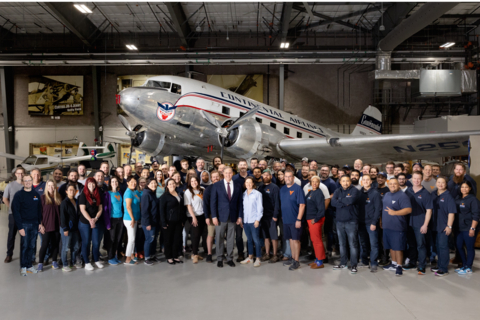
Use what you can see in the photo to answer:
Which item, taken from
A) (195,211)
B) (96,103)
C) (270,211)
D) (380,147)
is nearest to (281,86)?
(380,147)

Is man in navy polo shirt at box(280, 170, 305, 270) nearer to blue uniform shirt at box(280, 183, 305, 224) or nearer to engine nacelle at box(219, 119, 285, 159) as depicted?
blue uniform shirt at box(280, 183, 305, 224)

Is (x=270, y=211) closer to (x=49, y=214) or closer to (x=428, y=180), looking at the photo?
(x=428, y=180)

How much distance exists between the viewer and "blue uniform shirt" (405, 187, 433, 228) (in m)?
5.45

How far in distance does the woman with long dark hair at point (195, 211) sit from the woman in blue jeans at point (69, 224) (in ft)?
6.21

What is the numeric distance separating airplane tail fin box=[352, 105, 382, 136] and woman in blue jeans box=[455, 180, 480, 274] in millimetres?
11732

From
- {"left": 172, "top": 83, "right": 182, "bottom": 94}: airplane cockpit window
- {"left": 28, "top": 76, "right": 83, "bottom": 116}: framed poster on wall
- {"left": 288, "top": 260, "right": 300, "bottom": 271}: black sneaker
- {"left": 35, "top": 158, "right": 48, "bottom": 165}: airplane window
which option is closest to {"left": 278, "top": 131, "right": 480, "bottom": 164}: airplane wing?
{"left": 172, "top": 83, "right": 182, "bottom": 94}: airplane cockpit window

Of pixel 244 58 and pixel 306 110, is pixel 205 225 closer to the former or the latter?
pixel 244 58

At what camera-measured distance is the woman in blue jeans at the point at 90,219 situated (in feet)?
17.9

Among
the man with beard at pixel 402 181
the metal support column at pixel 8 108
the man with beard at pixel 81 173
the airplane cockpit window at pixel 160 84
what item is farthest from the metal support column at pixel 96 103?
the man with beard at pixel 402 181

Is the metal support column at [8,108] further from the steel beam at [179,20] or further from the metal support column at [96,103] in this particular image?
the steel beam at [179,20]

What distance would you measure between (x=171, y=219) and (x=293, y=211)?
215 cm

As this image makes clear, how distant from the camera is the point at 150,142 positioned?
11.9 meters

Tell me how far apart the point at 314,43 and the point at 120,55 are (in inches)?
453

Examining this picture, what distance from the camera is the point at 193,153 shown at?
1250 centimetres
